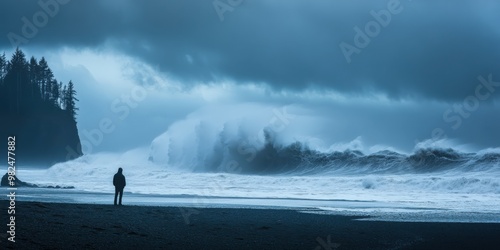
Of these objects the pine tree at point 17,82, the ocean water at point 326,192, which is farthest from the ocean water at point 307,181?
the pine tree at point 17,82

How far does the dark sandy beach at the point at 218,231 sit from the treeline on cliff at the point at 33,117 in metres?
56.9

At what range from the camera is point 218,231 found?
13.1 m

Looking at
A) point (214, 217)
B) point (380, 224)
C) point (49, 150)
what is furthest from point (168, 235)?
point (49, 150)

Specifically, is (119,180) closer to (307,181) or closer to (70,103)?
(307,181)

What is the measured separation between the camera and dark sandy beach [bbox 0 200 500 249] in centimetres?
1073

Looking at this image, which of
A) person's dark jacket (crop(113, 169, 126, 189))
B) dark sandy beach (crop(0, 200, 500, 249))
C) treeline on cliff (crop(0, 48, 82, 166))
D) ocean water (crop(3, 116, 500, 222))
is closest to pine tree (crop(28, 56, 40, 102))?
treeline on cliff (crop(0, 48, 82, 166))

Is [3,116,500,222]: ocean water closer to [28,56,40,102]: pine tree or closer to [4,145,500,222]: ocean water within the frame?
[4,145,500,222]: ocean water

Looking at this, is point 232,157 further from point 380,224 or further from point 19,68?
point 380,224

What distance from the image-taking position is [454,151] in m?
44.3

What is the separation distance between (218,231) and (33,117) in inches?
2501

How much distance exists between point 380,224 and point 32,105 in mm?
63612


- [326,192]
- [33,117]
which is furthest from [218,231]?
[33,117]

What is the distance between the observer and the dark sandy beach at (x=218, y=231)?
35.2 feet

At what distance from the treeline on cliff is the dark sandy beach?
187 ft
